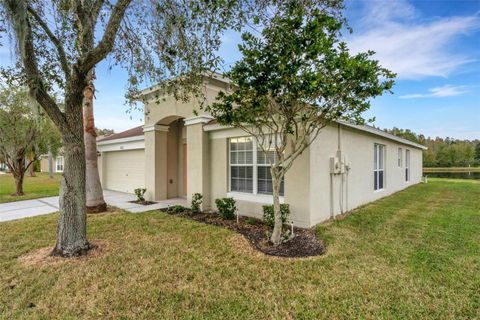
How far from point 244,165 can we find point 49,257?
546 cm

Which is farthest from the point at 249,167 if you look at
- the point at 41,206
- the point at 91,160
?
the point at 41,206

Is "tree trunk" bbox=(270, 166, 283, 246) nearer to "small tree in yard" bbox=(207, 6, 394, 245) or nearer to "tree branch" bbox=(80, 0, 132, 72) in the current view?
"small tree in yard" bbox=(207, 6, 394, 245)

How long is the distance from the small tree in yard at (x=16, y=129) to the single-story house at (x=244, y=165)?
4.12 metres

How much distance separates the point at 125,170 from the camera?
46.7ft

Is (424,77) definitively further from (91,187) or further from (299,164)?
(91,187)

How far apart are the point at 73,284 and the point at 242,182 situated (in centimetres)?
543

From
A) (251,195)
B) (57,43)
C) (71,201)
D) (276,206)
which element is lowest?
(251,195)

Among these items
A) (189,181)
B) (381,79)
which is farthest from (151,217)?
(381,79)

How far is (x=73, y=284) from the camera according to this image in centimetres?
385

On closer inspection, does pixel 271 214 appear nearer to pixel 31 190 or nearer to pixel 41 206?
pixel 41 206

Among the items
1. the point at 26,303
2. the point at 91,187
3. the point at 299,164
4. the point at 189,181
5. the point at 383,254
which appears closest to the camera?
the point at 26,303

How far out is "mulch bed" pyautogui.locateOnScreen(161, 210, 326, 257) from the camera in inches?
202

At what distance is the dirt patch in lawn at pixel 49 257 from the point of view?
4569 millimetres

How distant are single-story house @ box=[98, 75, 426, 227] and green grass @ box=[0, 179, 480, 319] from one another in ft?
4.56
